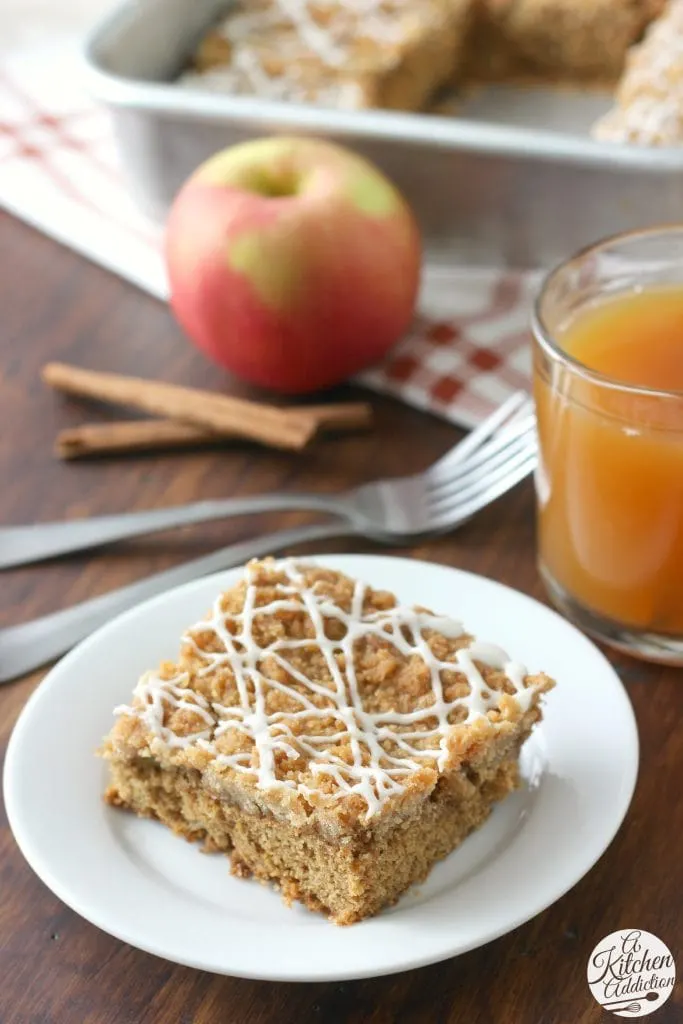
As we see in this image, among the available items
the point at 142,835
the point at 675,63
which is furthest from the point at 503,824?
the point at 675,63

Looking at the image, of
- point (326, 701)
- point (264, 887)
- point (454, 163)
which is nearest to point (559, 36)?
point (454, 163)

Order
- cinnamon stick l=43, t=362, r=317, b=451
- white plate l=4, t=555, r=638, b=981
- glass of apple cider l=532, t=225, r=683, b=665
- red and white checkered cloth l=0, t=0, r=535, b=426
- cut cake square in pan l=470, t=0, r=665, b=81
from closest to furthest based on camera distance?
white plate l=4, t=555, r=638, b=981, glass of apple cider l=532, t=225, r=683, b=665, cinnamon stick l=43, t=362, r=317, b=451, red and white checkered cloth l=0, t=0, r=535, b=426, cut cake square in pan l=470, t=0, r=665, b=81

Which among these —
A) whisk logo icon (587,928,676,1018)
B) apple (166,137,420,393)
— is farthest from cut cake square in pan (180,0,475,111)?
whisk logo icon (587,928,676,1018)

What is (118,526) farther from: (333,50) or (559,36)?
(559,36)

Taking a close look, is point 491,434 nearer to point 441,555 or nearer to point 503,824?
point 441,555

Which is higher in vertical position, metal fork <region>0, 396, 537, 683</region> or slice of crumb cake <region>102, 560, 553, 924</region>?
slice of crumb cake <region>102, 560, 553, 924</region>

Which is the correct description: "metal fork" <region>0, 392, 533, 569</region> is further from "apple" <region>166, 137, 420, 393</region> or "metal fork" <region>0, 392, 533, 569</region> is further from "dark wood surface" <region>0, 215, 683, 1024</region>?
"apple" <region>166, 137, 420, 393</region>

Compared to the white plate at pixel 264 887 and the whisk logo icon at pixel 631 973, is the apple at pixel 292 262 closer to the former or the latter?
the white plate at pixel 264 887
